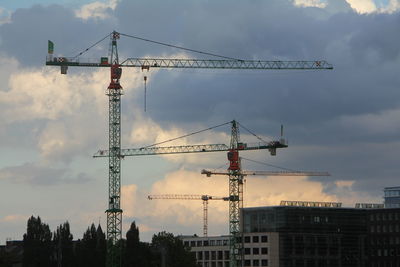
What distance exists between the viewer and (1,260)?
613 feet

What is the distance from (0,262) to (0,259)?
0.58 meters

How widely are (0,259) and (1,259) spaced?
1.77 meters

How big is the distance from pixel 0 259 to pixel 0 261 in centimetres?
117

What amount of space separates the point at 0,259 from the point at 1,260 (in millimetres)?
928

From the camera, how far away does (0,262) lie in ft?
610

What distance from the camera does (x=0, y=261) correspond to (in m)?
185

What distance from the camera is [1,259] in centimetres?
18775

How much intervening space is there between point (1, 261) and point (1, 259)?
3.06ft

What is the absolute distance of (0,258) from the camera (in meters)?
188

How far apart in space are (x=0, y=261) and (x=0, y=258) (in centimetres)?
282

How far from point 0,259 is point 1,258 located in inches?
140

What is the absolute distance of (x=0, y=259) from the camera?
186 m
